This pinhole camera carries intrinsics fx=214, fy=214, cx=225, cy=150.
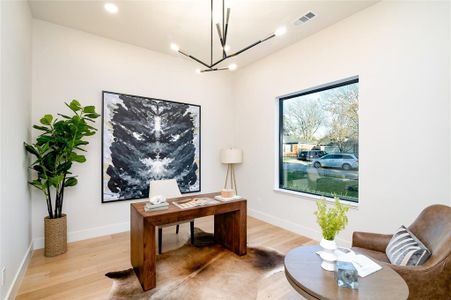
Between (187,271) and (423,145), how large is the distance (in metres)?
2.98

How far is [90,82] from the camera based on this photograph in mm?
3416

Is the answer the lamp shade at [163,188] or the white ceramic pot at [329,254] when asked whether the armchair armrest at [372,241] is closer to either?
the white ceramic pot at [329,254]

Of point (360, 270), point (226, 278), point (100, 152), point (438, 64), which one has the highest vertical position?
point (438, 64)

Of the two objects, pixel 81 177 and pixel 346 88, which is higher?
pixel 346 88

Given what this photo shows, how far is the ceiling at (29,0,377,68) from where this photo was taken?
2.74 meters

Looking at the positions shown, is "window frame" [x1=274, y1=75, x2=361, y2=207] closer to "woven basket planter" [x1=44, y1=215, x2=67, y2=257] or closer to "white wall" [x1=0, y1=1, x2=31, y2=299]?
"woven basket planter" [x1=44, y1=215, x2=67, y2=257]

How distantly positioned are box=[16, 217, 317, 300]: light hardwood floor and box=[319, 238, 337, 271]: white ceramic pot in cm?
74

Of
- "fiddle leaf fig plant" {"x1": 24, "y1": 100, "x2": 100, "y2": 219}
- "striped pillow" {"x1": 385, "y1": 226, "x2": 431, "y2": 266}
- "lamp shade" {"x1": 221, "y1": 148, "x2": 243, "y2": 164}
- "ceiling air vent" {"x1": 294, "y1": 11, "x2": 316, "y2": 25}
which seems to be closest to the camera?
"striped pillow" {"x1": 385, "y1": 226, "x2": 431, "y2": 266}

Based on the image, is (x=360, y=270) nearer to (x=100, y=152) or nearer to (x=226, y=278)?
(x=226, y=278)

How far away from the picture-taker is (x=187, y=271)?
2453 mm

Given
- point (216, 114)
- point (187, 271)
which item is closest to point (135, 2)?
point (216, 114)

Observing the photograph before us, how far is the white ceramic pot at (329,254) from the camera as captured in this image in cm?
156

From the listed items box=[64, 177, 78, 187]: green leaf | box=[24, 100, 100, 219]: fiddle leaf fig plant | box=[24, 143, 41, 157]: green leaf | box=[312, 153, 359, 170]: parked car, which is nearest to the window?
box=[312, 153, 359, 170]: parked car

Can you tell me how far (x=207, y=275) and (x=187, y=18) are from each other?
333 cm
